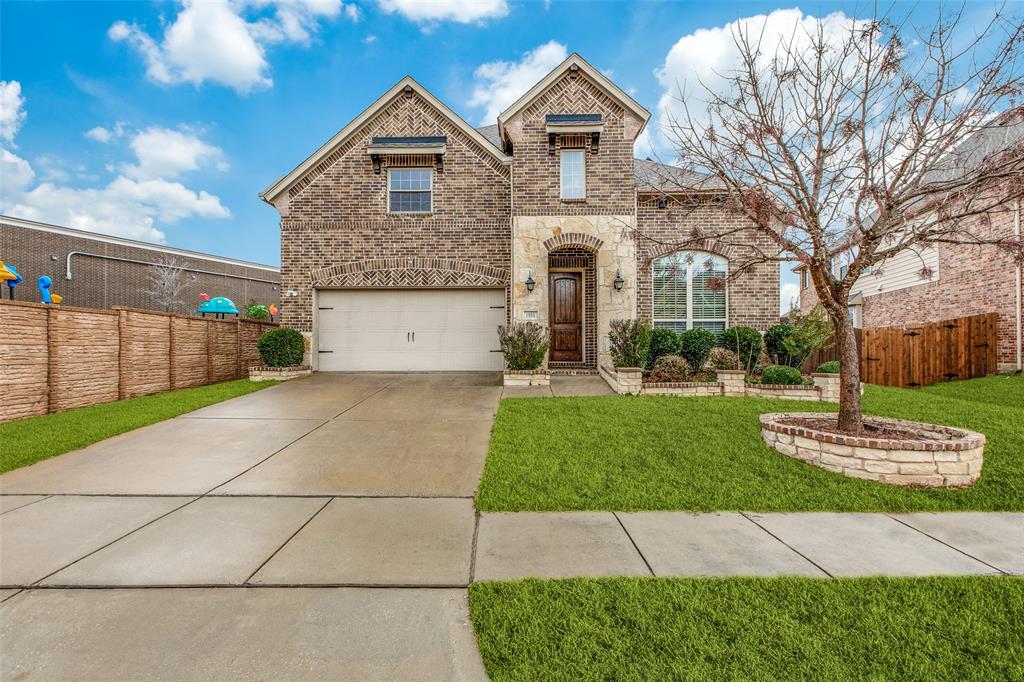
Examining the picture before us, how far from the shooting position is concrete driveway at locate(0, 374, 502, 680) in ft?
6.61

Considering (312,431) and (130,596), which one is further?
(312,431)

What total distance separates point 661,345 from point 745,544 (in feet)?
21.2

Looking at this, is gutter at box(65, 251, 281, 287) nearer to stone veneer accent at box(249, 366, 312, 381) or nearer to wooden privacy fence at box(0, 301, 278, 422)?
wooden privacy fence at box(0, 301, 278, 422)

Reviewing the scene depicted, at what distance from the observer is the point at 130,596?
2.45 m

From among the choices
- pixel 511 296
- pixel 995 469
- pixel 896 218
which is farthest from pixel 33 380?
pixel 995 469

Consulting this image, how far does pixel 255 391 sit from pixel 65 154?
17969 millimetres

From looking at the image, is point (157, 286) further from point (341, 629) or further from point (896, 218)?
point (896, 218)

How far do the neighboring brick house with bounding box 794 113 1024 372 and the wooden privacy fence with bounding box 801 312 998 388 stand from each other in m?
0.36

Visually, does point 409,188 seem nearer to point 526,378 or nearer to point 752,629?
point 526,378

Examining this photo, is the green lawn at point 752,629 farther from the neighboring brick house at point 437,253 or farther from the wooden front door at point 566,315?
the wooden front door at point 566,315

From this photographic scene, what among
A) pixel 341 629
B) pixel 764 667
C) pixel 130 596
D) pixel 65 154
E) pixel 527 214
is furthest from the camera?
pixel 65 154

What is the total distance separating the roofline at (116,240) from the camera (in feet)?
63.8

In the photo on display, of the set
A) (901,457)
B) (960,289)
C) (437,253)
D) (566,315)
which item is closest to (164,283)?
(437,253)

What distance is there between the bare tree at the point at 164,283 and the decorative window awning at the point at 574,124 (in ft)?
80.3
